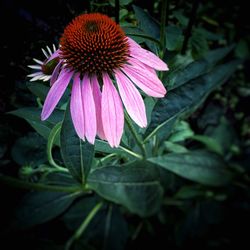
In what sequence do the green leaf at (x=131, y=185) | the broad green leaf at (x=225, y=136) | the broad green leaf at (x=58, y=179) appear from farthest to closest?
1. the broad green leaf at (x=225, y=136)
2. the broad green leaf at (x=58, y=179)
3. the green leaf at (x=131, y=185)

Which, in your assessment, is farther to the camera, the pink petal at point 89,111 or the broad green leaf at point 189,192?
the broad green leaf at point 189,192

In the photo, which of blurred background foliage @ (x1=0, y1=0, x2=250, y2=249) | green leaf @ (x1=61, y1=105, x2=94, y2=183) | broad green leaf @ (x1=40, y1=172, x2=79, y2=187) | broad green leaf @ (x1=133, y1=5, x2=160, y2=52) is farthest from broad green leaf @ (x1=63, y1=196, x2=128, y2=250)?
broad green leaf @ (x1=133, y1=5, x2=160, y2=52)

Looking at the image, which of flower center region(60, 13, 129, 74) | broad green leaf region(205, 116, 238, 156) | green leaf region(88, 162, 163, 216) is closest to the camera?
green leaf region(88, 162, 163, 216)

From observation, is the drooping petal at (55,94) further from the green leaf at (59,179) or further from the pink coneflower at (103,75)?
the green leaf at (59,179)

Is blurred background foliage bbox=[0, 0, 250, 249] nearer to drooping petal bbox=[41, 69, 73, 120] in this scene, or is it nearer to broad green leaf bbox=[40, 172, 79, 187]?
broad green leaf bbox=[40, 172, 79, 187]

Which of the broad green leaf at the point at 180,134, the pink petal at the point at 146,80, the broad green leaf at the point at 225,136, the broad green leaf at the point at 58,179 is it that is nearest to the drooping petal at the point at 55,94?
the pink petal at the point at 146,80

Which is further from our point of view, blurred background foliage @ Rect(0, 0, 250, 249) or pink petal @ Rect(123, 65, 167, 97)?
blurred background foliage @ Rect(0, 0, 250, 249)

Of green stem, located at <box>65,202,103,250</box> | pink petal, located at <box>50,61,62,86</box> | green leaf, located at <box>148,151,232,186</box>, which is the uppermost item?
pink petal, located at <box>50,61,62,86</box>
